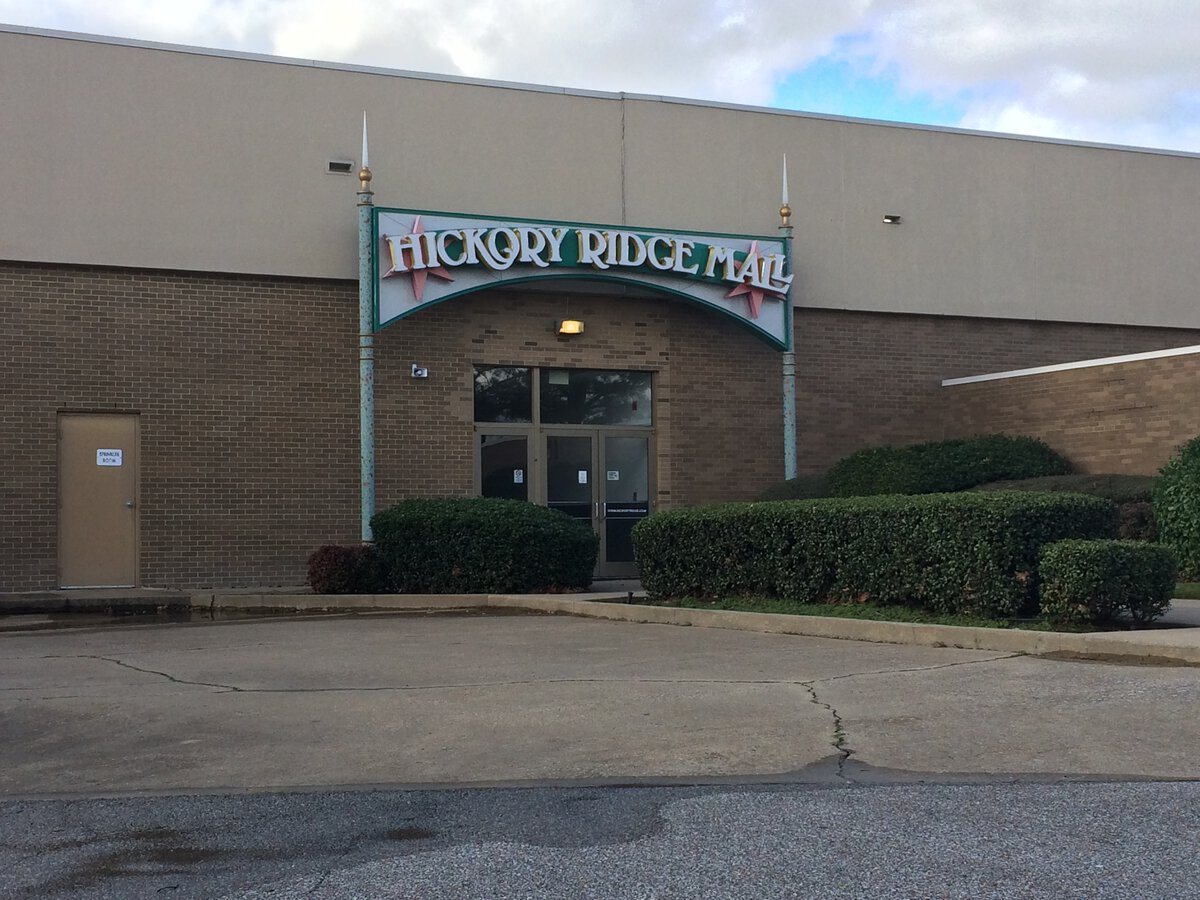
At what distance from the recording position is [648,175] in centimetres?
2025

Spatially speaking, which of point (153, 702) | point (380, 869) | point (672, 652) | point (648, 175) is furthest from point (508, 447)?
point (380, 869)

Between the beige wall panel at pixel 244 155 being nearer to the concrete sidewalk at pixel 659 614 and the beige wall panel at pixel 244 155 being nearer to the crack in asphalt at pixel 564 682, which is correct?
the concrete sidewalk at pixel 659 614

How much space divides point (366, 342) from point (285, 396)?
1551mm

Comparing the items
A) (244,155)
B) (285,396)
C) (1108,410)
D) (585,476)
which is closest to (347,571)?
(285,396)

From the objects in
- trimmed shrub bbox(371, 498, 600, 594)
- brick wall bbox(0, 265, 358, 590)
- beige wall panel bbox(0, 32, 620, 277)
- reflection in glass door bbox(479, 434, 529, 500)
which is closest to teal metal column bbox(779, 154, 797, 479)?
beige wall panel bbox(0, 32, 620, 277)

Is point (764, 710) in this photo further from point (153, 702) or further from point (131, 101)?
point (131, 101)

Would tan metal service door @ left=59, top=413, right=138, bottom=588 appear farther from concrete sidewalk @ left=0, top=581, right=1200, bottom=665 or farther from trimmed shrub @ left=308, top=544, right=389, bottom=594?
trimmed shrub @ left=308, top=544, right=389, bottom=594

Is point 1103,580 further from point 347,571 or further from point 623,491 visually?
point 623,491

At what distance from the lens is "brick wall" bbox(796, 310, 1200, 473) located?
21.0 m

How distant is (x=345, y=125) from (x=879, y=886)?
1622 cm

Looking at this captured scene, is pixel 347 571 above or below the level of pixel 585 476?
below

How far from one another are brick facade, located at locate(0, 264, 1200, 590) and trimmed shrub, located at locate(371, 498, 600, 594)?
6.87ft

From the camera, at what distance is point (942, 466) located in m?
17.5

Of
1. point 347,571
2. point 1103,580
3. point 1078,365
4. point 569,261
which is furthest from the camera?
point 1078,365
